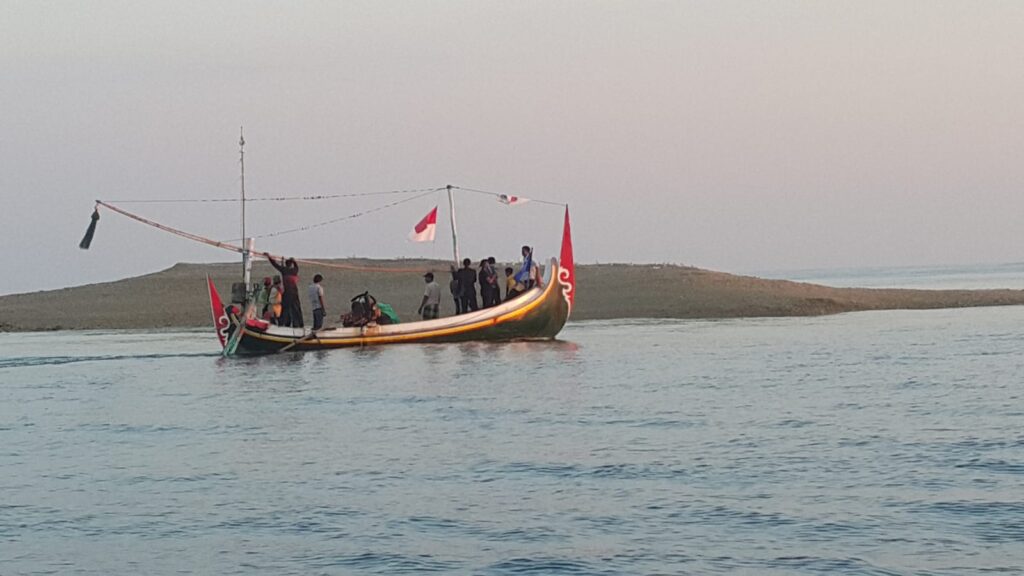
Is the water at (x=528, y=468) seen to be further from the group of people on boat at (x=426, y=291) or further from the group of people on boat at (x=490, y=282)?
the group of people on boat at (x=490, y=282)

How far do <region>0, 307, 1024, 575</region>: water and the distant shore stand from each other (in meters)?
17.1

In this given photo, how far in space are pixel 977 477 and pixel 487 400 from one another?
28.0 ft

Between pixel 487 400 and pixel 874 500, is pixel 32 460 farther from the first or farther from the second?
pixel 874 500

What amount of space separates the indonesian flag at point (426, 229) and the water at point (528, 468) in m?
8.25

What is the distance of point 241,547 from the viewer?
10523 millimetres

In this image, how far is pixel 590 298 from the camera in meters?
45.5

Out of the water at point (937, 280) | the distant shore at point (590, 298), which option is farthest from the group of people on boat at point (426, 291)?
the water at point (937, 280)

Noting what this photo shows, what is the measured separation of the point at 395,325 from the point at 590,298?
51.4ft

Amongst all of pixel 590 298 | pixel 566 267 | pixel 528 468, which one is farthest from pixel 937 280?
pixel 528 468

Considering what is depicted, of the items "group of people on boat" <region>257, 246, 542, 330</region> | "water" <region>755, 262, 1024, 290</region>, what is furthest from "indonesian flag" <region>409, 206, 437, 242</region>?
"water" <region>755, 262, 1024, 290</region>

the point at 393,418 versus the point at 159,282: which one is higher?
the point at 159,282

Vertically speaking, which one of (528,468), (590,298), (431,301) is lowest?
(528,468)

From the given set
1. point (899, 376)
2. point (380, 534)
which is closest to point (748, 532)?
point (380, 534)

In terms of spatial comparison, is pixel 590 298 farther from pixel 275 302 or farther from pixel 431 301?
pixel 275 302
